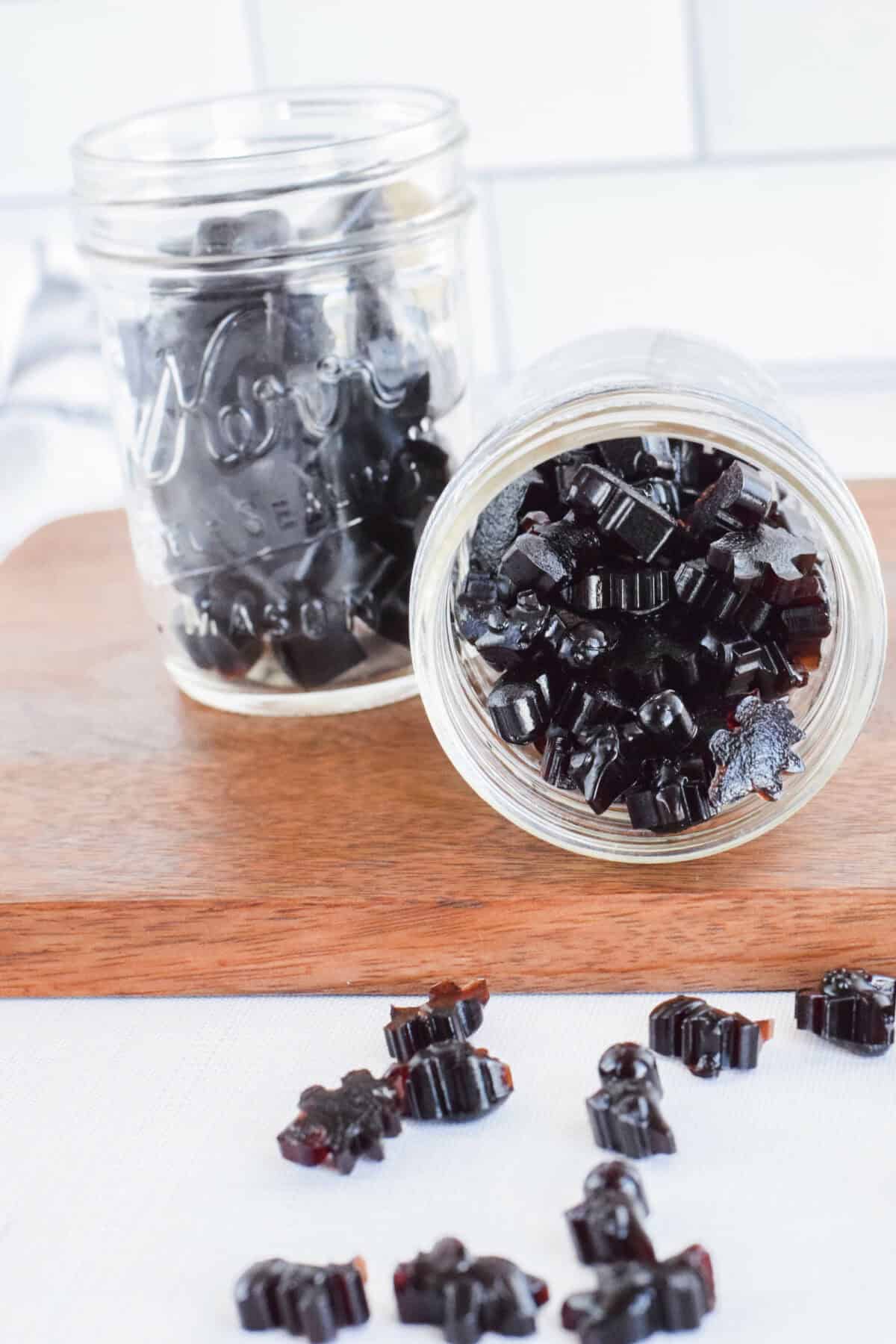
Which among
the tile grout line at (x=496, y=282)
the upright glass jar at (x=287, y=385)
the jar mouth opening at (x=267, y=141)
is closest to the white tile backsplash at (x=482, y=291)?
the tile grout line at (x=496, y=282)

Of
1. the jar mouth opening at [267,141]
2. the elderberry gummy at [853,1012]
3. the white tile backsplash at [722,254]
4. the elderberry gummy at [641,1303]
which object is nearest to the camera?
the elderberry gummy at [641,1303]

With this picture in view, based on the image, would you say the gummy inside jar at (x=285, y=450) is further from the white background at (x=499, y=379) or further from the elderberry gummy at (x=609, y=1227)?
the elderberry gummy at (x=609, y=1227)

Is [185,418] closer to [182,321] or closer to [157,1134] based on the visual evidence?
[182,321]

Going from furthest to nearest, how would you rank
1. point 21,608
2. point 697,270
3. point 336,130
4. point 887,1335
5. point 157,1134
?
point 697,270
point 21,608
point 336,130
point 157,1134
point 887,1335

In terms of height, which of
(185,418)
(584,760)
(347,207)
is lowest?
(584,760)

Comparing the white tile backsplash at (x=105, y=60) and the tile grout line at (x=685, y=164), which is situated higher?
the white tile backsplash at (x=105, y=60)

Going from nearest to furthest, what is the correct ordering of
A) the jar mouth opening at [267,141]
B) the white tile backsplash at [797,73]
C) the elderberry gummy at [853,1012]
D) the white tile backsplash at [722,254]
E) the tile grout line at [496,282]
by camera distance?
1. the elderberry gummy at [853,1012]
2. the jar mouth opening at [267,141]
3. the white tile backsplash at [797,73]
4. the white tile backsplash at [722,254]
5. the tile grout line at [496,282]

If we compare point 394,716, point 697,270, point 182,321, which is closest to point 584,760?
point 394,716

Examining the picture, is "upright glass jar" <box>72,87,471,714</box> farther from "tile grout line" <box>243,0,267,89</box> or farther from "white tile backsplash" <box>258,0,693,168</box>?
"tile grout line" <box>243,0,267,89</box>
